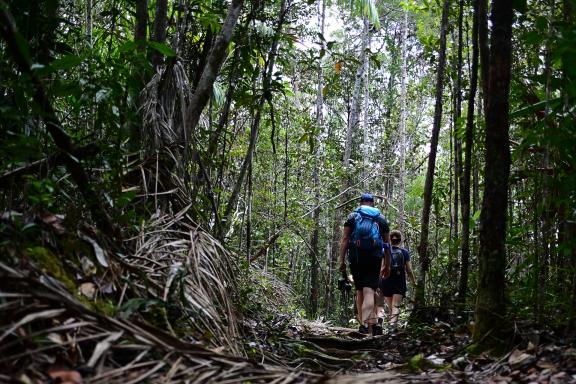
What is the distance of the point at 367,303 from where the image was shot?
20.9 feet

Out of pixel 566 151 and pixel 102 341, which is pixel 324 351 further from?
pixel 102 341

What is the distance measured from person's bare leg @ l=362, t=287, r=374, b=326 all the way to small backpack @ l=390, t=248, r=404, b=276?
121 centimetres

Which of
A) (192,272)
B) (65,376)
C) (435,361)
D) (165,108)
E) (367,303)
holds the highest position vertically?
(165,108)

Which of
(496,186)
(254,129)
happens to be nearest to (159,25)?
(254,129)

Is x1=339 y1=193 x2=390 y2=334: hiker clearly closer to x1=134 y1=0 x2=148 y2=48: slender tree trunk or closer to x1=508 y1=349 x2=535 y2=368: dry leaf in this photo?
x1=134 y1=0 x2=148 y2=48: slender tree trunk

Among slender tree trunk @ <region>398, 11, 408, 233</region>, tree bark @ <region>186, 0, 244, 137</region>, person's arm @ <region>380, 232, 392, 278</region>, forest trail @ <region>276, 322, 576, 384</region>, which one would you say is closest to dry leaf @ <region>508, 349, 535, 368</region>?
forest trail @ <region>276, 322, 576, 384</region>

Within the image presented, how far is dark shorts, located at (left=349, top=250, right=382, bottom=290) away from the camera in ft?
20.8

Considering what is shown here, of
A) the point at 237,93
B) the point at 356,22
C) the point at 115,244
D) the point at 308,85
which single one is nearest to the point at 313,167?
the point at 308,85

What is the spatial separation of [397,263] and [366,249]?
4.93 feet

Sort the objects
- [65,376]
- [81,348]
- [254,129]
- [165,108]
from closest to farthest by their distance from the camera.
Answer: [65,376]
[81,348]
[165,108]
[254,129]

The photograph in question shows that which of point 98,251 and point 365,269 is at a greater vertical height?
point 98,251

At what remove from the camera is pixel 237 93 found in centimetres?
530

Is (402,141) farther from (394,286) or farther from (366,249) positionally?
(366,249)

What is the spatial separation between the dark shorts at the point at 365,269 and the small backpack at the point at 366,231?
0.11 m
